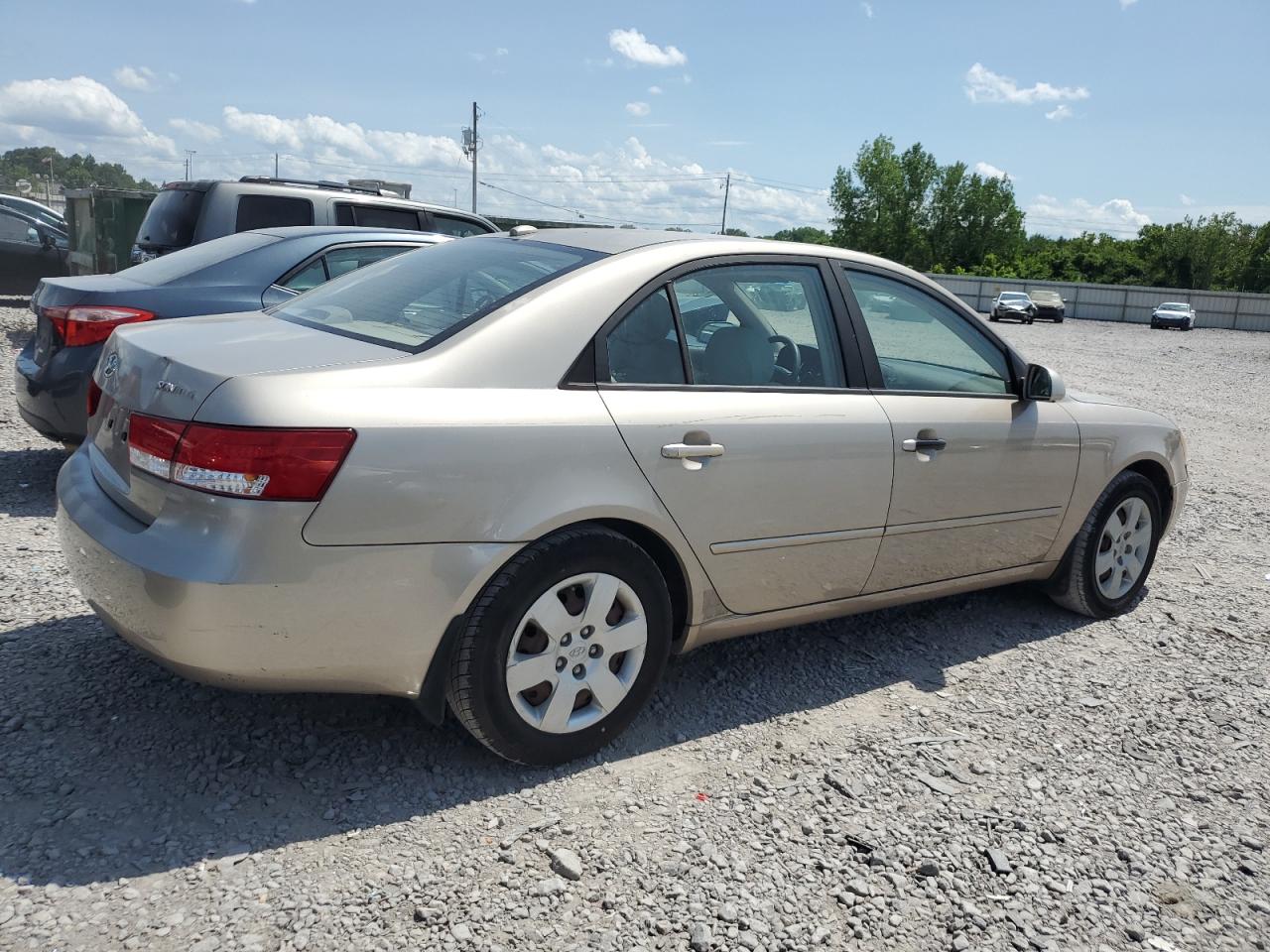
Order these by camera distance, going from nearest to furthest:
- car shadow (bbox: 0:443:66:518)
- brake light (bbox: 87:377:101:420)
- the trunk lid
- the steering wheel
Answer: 1. the trunk lid
2. brake light (bbox: 87:377:101:420)
3. the steering wheel
4. car shadow (bbox: 0:443:66:518)

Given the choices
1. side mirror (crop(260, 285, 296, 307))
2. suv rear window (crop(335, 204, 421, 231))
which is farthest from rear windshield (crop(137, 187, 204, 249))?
side mirror (crop(260, 285, 296, 307))

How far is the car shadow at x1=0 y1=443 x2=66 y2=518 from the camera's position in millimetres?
5402

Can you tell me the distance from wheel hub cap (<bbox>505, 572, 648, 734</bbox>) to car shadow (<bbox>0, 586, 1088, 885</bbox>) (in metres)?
0.23

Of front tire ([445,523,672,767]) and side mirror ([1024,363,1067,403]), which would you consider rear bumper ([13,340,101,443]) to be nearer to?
front tire ([445,523,672,767])

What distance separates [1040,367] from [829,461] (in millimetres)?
1349

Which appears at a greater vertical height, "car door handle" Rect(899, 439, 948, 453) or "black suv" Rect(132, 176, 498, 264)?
"black suv" Rect(132, 176, 498, 264)

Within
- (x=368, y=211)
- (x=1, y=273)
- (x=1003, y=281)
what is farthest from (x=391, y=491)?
(x=1003, y=281)

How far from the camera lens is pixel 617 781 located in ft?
10.2

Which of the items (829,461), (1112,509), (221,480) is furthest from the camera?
(1112,509)

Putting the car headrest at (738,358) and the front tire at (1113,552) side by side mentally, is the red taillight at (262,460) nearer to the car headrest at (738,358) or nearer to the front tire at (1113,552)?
the car headrest at (738,358)

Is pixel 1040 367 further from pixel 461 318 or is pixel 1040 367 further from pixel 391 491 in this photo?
pixel 391 491

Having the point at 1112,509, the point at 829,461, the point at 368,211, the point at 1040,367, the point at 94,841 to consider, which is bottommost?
the point at 94,841

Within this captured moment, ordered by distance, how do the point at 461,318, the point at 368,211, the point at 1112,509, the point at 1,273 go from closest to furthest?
the point at 461,318
the point at 1112,509
the point at 368,211
the point at 1,273

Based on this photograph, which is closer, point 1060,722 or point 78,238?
point 1060,722
